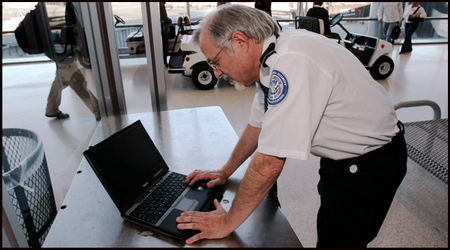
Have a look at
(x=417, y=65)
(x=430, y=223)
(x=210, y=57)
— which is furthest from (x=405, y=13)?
(x=210, y=57)

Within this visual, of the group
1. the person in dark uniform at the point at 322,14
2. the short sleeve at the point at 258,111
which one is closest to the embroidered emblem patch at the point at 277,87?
the short sleeve at the point at 258,111

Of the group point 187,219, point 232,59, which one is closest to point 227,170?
point 187,219

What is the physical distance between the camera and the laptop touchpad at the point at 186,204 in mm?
977

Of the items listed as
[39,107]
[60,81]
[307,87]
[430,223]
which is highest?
[307,87]

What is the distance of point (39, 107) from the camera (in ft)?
10.3

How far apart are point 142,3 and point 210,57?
2.90 feet

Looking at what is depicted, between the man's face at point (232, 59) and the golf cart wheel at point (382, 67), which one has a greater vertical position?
the man's face at point (232, 59)

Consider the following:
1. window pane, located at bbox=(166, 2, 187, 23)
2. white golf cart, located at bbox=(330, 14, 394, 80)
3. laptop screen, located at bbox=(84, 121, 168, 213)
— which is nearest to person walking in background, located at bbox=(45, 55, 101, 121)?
laptop screen, located at bbox=(84, 121, 168, 213)

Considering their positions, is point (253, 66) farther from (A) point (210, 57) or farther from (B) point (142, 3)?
(B) point (142, 3)

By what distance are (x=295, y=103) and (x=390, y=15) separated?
691 centimetres

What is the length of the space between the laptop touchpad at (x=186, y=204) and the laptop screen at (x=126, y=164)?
0.13m

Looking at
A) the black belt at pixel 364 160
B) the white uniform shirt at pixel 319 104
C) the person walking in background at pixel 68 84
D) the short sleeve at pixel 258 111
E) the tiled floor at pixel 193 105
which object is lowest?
the tiled floor at pixel 193 105

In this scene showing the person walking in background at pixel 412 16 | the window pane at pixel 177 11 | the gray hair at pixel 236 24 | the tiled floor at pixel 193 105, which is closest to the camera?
the gray hair at pixel 236 24

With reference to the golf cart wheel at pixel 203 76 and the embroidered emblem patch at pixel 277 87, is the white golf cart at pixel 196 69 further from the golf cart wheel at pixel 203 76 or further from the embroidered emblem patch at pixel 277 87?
the embroidered emblem patch at pixel 277 87
